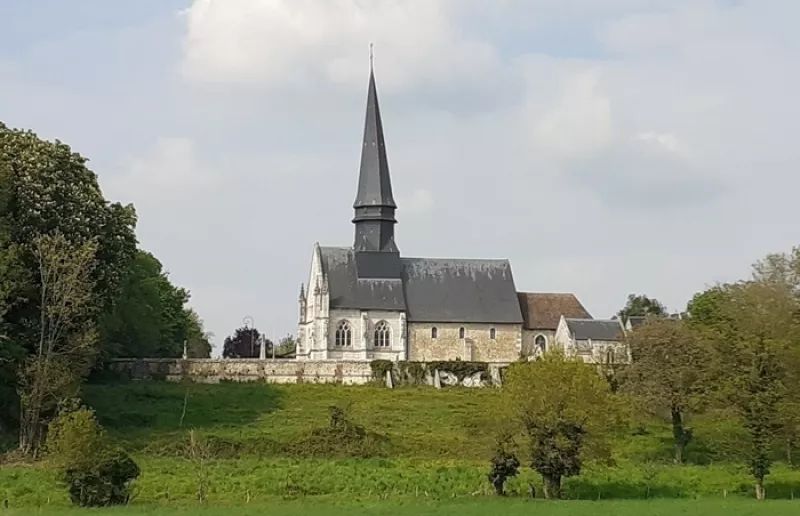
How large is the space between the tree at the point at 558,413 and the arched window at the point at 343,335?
39388 mm

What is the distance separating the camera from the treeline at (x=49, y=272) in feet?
138

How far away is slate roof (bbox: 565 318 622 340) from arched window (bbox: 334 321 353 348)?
1342 centimetres

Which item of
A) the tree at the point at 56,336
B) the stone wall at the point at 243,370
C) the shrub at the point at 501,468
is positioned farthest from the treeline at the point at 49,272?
the shrub at the point at 501,468

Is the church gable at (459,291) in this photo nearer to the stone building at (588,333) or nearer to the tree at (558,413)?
the stone building at (588,333)

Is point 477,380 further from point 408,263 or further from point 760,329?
point 760,329

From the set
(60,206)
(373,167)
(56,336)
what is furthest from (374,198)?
(56,336)

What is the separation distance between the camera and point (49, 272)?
140ft

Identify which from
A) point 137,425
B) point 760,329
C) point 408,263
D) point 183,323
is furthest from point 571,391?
point 183,323

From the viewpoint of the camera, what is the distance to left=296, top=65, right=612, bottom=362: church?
75.5 meters

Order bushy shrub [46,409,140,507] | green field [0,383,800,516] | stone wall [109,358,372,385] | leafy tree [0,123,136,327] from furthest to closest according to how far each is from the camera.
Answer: stone wall [109,358,372,385], leafy tree [0,123,136,327], green field [0,383,800,516], bushy shrub [46,409,140,507]

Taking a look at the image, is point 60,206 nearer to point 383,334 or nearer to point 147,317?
point 147,317

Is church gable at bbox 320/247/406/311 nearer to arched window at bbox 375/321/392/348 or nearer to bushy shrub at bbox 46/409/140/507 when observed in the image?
arched window at bbox 375/321/392/348

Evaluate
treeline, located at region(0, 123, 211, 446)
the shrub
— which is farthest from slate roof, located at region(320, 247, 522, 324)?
the shrub

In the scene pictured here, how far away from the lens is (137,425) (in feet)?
160
